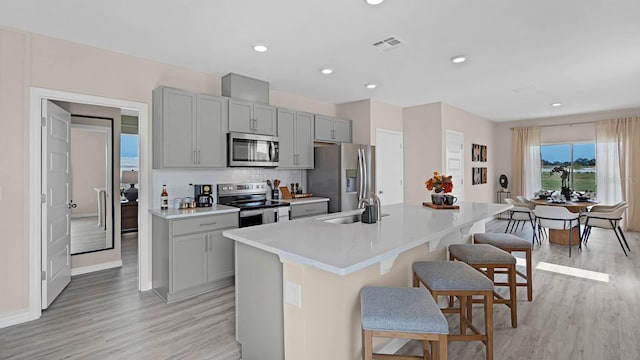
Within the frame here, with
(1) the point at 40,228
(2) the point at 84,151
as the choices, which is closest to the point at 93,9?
(1) the point at 40,228

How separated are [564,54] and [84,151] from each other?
596cm

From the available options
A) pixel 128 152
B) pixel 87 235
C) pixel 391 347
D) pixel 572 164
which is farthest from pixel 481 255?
pixel 128 152

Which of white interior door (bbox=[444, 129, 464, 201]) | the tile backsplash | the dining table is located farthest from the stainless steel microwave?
the dining table

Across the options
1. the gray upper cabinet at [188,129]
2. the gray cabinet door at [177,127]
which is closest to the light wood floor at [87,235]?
the gray upper cabinet at [188,129]

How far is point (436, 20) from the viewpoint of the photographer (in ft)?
8.52

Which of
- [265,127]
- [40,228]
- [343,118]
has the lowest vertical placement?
[40,228]

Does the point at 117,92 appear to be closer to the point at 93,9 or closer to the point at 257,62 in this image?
the point at 93,9

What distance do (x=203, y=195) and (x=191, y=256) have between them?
82cm

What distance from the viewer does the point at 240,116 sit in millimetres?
3875

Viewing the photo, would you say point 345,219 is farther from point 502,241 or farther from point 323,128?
point 323,128

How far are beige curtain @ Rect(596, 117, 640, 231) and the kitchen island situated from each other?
22.6ft

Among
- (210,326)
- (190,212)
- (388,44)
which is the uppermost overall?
(388,44)

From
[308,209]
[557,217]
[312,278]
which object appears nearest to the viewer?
[312,278]

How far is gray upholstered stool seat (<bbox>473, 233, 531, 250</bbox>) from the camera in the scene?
2.89 meters
